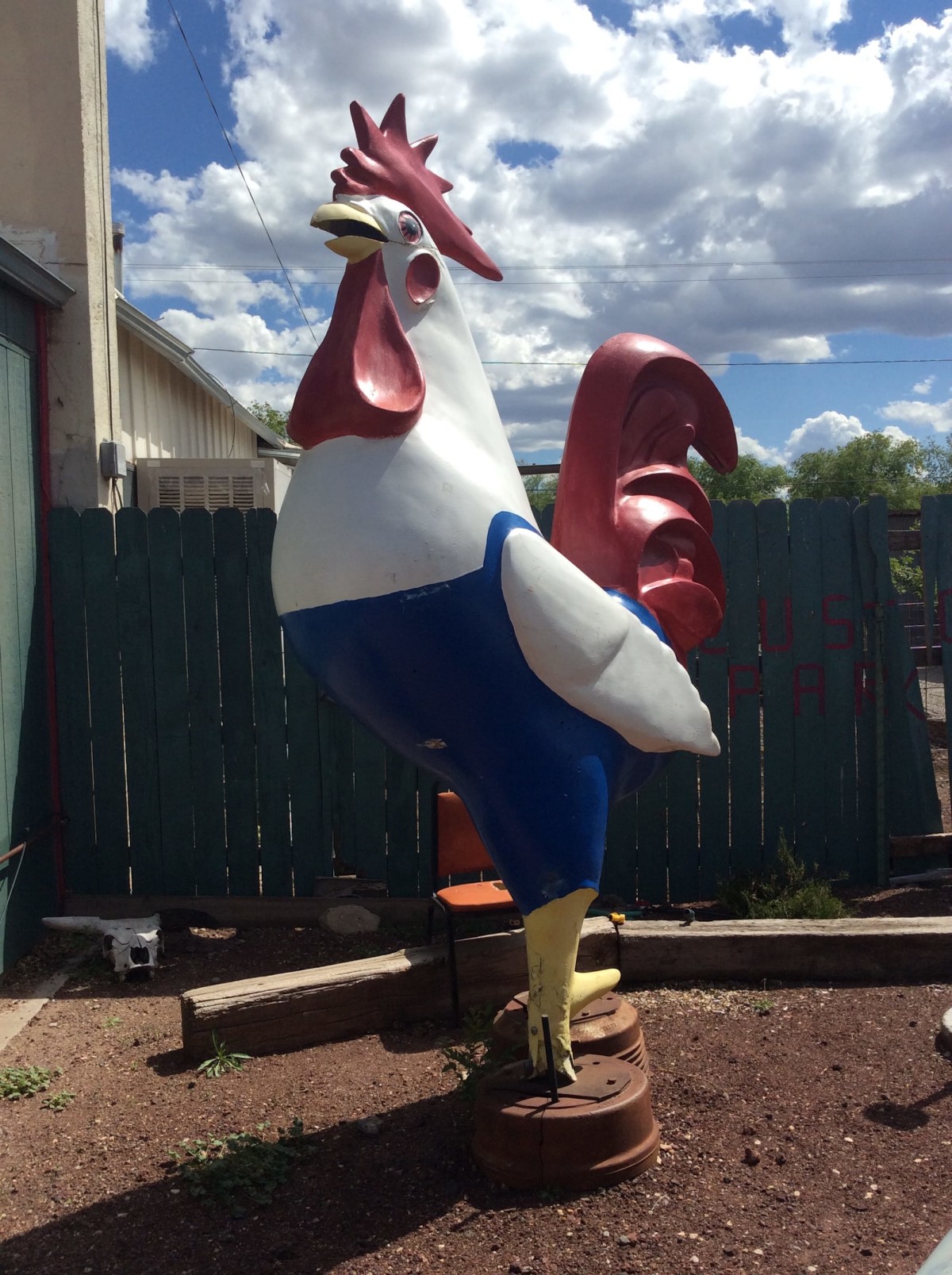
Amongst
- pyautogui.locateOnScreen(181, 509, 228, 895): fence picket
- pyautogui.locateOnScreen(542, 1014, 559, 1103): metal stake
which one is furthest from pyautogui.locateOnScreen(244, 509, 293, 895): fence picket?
pyautogui.locateOnScreen(542, 1014, 559, 1103): metal stake

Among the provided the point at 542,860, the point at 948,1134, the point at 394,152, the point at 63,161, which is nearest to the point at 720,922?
the point at 948,1134

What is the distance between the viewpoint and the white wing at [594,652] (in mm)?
2330

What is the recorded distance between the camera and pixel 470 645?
7.53 ft

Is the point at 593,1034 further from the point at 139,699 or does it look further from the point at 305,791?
the point at 139,699

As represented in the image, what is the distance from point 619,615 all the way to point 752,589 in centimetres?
276

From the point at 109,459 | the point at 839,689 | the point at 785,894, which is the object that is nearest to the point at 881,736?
the point at 839,689

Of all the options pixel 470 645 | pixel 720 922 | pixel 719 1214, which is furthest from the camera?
pixel 720 922

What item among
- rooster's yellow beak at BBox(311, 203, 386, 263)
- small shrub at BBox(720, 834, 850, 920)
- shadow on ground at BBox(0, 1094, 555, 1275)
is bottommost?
shadow on ground at BBox(0, 1094, 555, 1275)

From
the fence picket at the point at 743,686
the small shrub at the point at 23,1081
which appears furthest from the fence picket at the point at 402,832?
the small shrub at the point at 23,1081

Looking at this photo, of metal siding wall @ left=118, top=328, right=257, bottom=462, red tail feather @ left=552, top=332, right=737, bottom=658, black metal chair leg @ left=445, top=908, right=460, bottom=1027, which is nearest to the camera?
red tail feather @ left=552, top=332, right=737, bottom=658

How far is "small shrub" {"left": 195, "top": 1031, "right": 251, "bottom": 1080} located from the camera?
3373mm

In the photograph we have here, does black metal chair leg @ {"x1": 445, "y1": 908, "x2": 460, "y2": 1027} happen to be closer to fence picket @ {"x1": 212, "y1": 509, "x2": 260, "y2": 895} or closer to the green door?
fence picket @ {"x1": 212, "y1": 509, "x2": 260, "y2": 895}

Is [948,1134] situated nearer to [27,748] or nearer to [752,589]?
[752,589]

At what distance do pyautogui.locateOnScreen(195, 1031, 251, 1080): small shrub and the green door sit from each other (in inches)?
58.6
